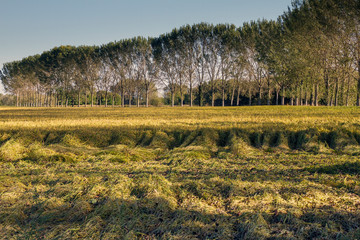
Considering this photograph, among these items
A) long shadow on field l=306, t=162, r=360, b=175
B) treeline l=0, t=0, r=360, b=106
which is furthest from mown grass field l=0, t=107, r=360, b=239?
treeline l=0, t=0, r=360, b=106

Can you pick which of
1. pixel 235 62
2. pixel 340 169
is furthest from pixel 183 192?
pixel 235 62

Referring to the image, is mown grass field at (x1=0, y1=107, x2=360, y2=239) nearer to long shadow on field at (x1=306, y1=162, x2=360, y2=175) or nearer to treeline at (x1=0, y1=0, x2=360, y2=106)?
long shadow on field at (x1=306, y1=162, x2=360, y2=175)

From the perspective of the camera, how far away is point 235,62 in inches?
1743

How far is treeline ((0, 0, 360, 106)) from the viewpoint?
26031 mm

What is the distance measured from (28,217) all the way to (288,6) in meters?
37.8

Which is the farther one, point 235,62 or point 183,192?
point 235,62

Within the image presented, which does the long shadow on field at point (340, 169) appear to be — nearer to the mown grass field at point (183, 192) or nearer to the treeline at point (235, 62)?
the mown grass field at point (183, 192)

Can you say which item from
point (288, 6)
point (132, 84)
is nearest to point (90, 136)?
point (288, 6)

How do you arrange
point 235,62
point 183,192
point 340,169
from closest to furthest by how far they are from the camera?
point 183,192 → point 340,169 → point 235,62

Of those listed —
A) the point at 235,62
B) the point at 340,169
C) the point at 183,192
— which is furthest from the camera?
the point at 235,62

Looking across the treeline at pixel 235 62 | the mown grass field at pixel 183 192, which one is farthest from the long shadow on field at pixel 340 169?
the treeline at pixel 235 62

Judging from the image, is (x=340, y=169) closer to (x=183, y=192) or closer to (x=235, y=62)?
(x=183, y=192)

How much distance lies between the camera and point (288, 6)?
104ft

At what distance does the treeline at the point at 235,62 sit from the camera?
26031 mm
